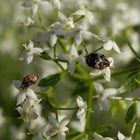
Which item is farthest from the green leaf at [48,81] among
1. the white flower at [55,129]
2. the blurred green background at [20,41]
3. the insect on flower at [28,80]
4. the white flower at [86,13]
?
the blurred green background at [20,41]

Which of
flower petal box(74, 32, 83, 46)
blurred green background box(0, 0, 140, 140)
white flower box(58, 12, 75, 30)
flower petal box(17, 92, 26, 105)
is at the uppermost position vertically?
white flower box(58, 12, 75, 30)

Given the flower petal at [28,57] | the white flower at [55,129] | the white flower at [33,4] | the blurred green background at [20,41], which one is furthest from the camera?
the blurred green background at [20,41]

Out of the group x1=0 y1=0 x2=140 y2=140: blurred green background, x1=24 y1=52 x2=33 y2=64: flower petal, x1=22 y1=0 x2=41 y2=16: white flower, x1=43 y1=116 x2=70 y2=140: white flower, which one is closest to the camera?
x1=43 y1=116 x2=70 y2=140: white flower

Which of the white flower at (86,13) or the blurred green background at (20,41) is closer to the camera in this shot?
the white flower at (86,13)

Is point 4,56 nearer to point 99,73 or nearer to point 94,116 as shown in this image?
point 94,116

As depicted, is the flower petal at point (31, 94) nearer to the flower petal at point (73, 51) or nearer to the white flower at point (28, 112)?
the white flower at point (28, 112)

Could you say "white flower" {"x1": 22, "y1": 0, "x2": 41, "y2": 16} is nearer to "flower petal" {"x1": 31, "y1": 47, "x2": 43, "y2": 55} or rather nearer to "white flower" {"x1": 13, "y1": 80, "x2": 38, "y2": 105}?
"flower petal" {"x1": 31, "y1": 47, "x2": 43, "y2": 55}

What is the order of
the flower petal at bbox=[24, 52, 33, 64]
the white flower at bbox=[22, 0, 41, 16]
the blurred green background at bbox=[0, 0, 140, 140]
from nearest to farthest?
1. the flower petal at bbox=[24, 52, 33, 64]
2. the white flower at bbox=[22, 0, 41, 16]
3. the blurred green background at bbox=[0, 0, 140, 140]

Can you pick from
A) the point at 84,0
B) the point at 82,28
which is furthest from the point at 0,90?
the point at 82,28

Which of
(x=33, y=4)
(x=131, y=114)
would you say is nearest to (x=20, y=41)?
(x=33, y=4)

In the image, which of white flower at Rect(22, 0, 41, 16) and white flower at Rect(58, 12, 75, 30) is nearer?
white flower at Rect(58, 12, 75, 30)

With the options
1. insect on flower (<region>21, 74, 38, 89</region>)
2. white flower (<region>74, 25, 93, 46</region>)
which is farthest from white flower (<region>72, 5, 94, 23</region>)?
insect on flower (<region>21, 74, 38, 89</region>)
